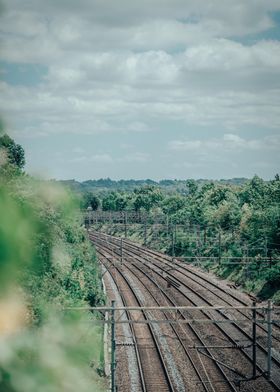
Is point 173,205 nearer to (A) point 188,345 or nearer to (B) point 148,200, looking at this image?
(B) point 148,200

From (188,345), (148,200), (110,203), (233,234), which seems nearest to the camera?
(188,345)

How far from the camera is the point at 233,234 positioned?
156 ft

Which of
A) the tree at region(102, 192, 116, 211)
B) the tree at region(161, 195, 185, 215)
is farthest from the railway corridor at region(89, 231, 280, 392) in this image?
the tree at region(102, 192, 116, 211)

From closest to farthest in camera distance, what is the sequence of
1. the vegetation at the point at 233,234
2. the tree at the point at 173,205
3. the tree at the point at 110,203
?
1. the vegetation at the point at 233,234
2. the tree at the point at 173,205
3. the tree at the point at 110,203

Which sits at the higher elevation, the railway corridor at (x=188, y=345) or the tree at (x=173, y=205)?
the tree at (x=173, y=205)

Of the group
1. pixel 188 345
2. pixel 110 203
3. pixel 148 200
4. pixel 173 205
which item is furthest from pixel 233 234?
pixel 110 203

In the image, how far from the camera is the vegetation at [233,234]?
36.2 m

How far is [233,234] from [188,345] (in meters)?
25.9

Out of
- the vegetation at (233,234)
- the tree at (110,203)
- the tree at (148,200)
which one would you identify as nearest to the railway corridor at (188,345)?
the vegetation at (233,234)

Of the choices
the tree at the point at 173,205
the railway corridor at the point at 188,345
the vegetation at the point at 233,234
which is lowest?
the railway corridor at the point at 188,345

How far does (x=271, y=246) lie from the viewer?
39.0 m

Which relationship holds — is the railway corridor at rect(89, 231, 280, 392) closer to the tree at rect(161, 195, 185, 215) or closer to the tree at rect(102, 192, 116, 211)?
the tree at rect(161, 195, 185, 215)

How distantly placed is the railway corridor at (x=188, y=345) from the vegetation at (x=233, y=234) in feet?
8.26

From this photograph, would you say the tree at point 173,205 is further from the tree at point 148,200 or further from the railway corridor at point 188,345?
the railway corridor at point 188,345
